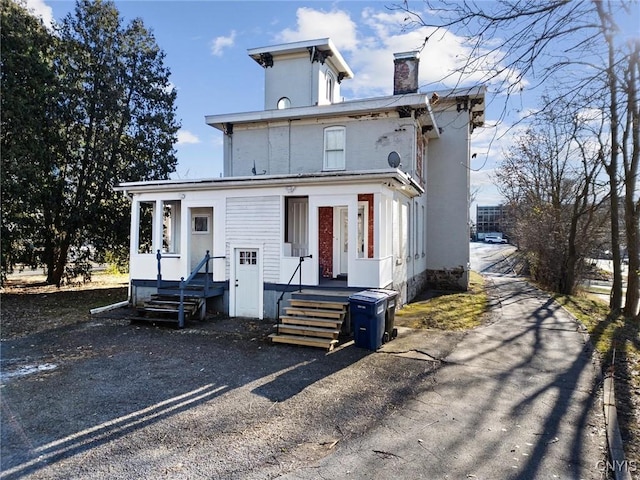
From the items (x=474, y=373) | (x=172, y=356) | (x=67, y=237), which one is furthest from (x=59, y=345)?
(x=67, y=237)

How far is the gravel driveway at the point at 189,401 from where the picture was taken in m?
4.25

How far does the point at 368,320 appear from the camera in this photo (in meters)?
8.45

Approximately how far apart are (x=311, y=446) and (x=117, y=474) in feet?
6.56

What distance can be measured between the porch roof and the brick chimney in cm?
466

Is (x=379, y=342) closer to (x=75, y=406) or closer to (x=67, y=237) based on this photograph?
(x=75, y=406)

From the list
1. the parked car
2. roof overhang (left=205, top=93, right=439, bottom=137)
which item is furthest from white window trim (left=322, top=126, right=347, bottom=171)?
the parked car

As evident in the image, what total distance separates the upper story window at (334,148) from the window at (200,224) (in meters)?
4.68

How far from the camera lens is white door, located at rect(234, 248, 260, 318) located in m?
11.5

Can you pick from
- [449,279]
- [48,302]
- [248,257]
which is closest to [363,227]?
[248,257]

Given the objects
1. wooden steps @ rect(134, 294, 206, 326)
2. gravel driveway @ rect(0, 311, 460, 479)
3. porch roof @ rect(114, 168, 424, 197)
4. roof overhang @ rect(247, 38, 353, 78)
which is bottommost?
gravel driveway @ rect(0, 311, 460, 479)

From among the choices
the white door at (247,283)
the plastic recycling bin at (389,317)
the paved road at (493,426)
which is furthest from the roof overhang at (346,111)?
the paved road at (493,426)

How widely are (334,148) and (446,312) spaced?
276 inches

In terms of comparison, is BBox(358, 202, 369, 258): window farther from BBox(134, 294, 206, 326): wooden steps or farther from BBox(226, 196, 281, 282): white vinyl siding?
BBox(134, 294, 206, 326): wooden steps

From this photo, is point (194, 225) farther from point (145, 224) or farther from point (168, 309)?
point (145, 224)
